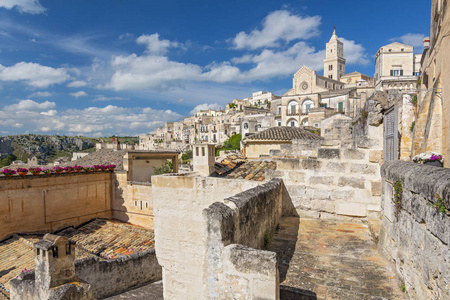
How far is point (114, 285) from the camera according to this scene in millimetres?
8812

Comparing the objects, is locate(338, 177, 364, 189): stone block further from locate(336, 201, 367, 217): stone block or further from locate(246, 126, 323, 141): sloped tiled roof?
locate(246, 126, 323, 141): sloped tiled roof

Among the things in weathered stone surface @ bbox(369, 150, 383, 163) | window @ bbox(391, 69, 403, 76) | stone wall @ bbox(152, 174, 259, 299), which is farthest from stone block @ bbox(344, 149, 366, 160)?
window @ bbox(391, 69, 403, 76)

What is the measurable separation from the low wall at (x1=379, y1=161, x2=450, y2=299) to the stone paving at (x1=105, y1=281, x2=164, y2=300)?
287 inches

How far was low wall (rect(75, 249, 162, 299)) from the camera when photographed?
8250 millimetres

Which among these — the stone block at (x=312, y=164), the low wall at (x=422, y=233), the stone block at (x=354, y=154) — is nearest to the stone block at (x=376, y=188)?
the stone block at (x=354, y=154)

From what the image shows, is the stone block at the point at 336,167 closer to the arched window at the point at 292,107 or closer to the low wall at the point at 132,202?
the low wall at the point at 132,202

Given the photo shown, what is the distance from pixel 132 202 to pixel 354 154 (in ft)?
45.6

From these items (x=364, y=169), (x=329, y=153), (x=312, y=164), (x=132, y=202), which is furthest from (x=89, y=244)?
(x=364, y=169)

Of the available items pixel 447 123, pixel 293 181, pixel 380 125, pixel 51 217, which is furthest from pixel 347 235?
pixel 51 217

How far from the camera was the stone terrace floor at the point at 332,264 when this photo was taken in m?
2.96

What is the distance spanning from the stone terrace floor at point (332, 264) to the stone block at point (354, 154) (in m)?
1.31

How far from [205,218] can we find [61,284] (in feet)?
19.7

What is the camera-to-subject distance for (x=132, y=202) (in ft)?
53.1

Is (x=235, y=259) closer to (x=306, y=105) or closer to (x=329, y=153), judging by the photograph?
(x=329, y=153)
